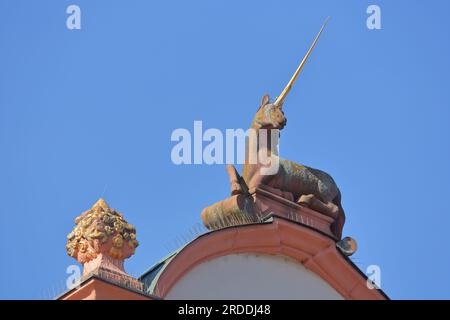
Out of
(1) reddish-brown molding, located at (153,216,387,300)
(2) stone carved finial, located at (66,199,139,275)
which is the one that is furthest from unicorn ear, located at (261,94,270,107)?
(2) stone carved finial, located at (66,199,139,275)

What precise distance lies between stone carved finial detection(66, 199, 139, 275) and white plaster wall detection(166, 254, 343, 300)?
771mm

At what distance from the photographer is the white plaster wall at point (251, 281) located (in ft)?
74.1

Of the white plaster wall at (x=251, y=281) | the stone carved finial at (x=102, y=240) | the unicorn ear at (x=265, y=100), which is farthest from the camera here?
the unicorn ear at (x=265, y=100)

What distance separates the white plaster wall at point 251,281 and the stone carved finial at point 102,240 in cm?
77

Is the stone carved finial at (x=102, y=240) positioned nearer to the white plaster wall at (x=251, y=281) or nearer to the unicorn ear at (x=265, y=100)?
the white plaster wall at (x=251, y=281)

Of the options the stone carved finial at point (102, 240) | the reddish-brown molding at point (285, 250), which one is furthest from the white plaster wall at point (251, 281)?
the stone carved finial at point (102, 240)

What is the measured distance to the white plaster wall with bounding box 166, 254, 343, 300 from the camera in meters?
22.6

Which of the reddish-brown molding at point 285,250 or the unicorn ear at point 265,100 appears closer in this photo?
the reddish-brown molding at point 285,250

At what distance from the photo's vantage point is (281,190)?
24.1 meters

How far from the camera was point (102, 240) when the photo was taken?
21781 mm

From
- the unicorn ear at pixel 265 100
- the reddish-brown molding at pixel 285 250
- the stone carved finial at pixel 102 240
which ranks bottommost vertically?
the stone carved finial at pixel 102 240
